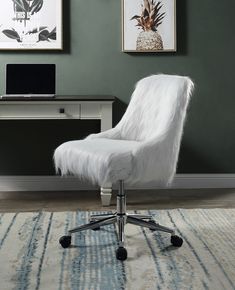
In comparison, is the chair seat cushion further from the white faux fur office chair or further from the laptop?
the laptop

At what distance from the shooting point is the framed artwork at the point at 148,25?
3.67m

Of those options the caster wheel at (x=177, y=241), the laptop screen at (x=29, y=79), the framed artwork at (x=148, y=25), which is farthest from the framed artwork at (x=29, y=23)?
the caster wheel at (x=177, y=241)

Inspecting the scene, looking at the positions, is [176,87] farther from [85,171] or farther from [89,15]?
[89,15]

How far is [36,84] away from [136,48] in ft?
2.70

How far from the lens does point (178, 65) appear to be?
12.3ft

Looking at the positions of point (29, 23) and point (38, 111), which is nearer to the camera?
point (38, 111)

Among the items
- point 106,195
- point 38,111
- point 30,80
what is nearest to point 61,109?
point 38,111

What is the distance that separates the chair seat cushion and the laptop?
43.6 inches

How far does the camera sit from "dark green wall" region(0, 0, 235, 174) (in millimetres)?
3699

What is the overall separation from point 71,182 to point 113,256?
167 cm

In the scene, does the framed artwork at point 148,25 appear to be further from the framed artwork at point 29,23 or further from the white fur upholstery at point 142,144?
the white fur upholstery at point 142,144

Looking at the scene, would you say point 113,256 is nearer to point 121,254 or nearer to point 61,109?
point 121,254

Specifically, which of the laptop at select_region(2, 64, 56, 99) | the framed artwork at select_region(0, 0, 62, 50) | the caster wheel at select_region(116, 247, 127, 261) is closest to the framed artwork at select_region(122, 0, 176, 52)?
the framed artwork at select_region(0, 0, 62, 50)

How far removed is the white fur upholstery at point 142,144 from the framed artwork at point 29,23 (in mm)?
1272
